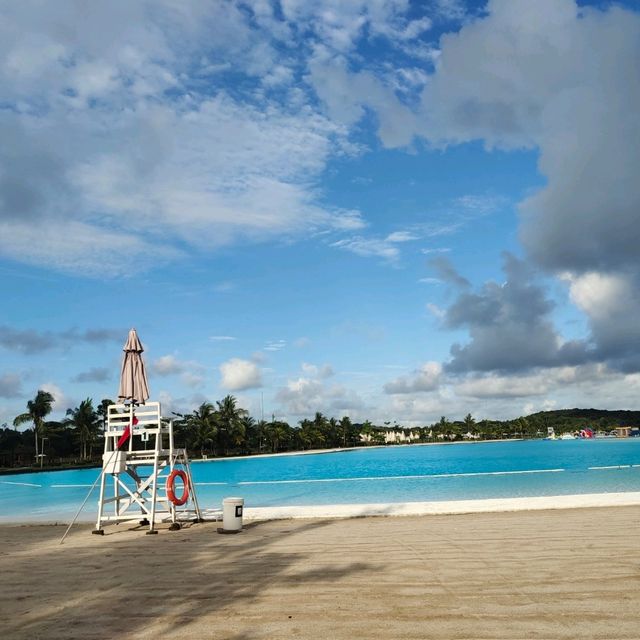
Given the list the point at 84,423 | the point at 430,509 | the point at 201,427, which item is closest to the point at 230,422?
the point at 201,427

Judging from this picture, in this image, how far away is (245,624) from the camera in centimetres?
562

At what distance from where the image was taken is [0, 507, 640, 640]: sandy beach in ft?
17.9

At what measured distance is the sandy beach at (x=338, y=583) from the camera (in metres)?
5.47

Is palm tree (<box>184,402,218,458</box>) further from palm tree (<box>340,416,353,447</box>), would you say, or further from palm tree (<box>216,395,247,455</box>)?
palm tree (<box>340,416,353,447</box>)

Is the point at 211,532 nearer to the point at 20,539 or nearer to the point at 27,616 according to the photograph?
the point at 20,539

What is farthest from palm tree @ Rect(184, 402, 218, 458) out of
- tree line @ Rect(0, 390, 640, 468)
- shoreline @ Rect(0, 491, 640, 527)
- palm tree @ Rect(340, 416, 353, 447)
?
shoreline @ Rect(0, 491, 640, 527)

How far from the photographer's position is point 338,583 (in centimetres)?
701

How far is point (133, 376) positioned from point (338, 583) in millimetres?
8134

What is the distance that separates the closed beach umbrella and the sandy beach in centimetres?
312

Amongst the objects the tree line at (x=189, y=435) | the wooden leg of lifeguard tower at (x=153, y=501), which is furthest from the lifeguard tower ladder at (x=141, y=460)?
the tree line at (x=189, y=435)

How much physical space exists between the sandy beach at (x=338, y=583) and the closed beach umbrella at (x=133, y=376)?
312 centimetres

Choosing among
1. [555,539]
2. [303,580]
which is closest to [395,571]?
[303,580]

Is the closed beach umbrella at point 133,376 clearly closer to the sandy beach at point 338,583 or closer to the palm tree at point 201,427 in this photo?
the sandy beach at point 338,583

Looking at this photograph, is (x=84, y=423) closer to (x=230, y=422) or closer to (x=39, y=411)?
(x=39, y=411)
